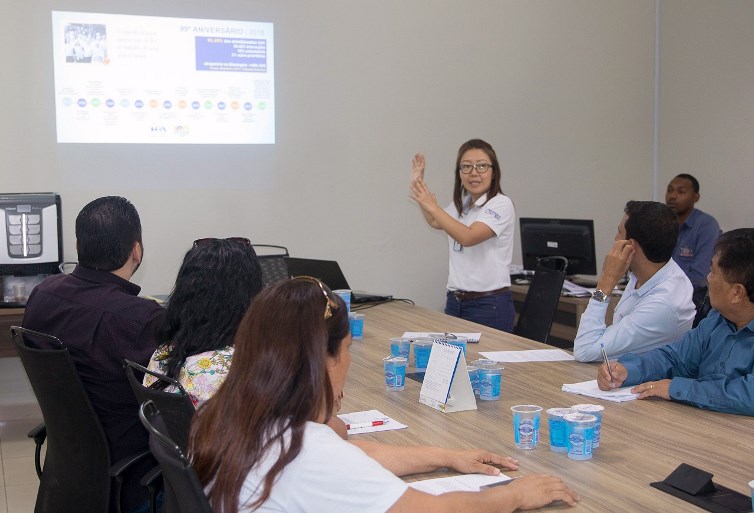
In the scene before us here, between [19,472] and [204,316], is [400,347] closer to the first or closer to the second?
[204,316]

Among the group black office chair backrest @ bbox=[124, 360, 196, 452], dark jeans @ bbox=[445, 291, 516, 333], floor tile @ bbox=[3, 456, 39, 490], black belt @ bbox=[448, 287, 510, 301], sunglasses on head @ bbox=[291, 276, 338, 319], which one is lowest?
floor tile @ bbox=[3, 456, 39, 490]

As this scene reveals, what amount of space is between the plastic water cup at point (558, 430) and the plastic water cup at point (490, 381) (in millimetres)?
504

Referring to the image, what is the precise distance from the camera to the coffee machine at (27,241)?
15.6ft

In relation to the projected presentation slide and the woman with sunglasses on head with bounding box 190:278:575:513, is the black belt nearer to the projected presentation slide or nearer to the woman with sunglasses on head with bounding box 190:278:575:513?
the projected presentation slide

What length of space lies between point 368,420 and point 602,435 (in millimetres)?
625

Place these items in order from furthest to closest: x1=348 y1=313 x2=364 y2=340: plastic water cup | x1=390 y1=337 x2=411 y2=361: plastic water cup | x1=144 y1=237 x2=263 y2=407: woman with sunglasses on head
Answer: x1=348 y1=313 x2=364 y2=340: plastic water cup
x1=390 y1=337 x2=411 y2=361: plastic water cup
x1=144 y1=237 x2=263 y2=407: woman with sunglasses on head

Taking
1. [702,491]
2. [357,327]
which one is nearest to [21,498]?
[357,327]

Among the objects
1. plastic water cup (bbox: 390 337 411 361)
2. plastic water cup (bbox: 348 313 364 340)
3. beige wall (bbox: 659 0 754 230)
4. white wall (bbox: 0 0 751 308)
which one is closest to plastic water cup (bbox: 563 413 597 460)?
plastic water cup (bbox: 390 337 411 361)

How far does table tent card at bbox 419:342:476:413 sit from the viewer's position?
2.38m

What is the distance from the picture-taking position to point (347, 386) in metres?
2.77

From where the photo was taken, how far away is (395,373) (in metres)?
2.66

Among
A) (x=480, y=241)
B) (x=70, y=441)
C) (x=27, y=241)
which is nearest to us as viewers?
(x=70, y=441)

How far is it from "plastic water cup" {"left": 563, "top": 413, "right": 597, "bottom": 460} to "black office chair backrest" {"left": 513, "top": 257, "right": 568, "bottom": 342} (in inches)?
71.0

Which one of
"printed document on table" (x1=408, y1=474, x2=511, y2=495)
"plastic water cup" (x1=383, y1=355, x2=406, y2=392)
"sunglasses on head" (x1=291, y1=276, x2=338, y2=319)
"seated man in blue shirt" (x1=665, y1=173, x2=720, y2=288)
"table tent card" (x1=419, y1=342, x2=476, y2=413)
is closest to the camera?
"sunglasses on head" (x1=291, y1=276, x2=338, y2=319)
